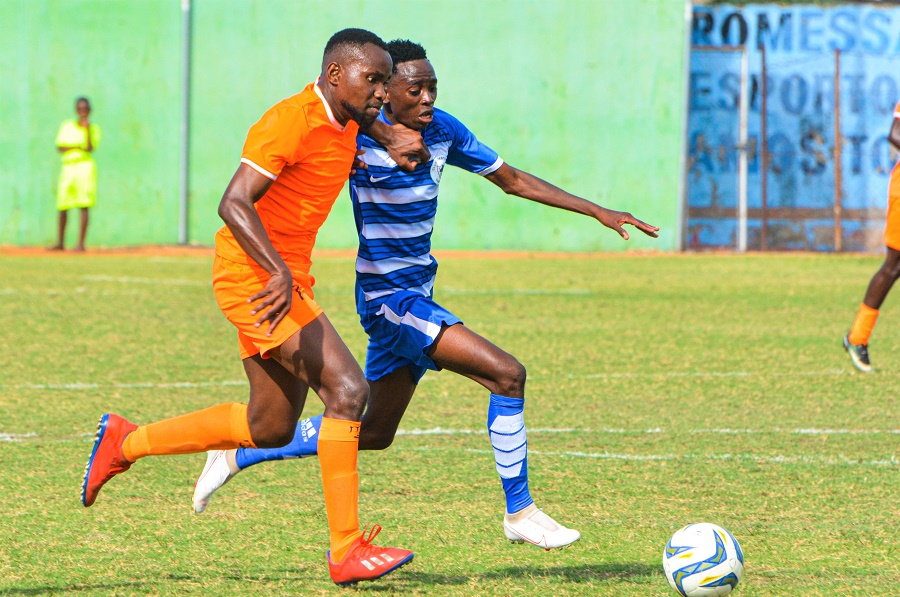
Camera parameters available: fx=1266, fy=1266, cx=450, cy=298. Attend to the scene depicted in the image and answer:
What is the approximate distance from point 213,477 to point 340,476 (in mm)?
1083

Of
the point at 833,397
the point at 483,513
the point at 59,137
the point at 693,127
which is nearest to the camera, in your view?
the point at 483,513

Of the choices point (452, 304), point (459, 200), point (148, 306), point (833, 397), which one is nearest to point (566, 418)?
point (833, 397)

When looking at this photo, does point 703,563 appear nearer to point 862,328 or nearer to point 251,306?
point 251,306

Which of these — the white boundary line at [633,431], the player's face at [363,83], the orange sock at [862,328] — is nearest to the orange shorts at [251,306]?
the player's face at [363,83]

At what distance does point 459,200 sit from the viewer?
22125 mm

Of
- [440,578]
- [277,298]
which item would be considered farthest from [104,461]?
[440,578]

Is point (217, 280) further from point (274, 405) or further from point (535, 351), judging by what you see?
point (535, 351)

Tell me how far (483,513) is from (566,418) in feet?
7.66

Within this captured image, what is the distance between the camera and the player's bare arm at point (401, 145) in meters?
5.33

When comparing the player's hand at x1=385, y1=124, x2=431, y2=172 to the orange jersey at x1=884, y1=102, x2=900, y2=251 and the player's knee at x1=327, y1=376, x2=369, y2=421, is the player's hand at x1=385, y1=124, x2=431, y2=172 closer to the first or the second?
the player's knee at x1=327, y1=376, x2=369, y2=421

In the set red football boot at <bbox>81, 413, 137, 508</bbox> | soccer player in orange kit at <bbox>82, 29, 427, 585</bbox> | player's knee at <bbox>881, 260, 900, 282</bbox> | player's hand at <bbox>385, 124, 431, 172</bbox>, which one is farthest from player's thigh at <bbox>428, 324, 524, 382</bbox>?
player's knee at <bbox>881, 260, 900, 282</bbox>

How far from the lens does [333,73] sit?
4.93 meters

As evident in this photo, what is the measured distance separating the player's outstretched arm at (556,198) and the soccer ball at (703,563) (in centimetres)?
151

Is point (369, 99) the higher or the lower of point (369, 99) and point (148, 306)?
the higher
